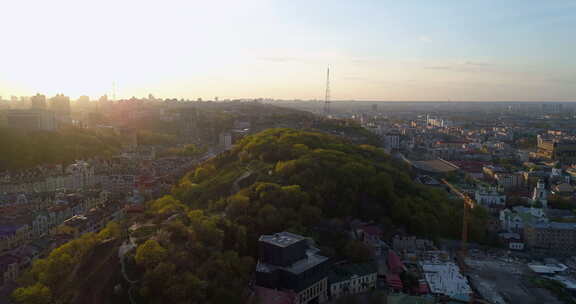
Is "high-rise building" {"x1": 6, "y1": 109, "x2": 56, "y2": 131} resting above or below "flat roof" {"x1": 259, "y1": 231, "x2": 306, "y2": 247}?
above

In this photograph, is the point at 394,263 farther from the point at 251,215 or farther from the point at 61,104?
the point at 61,104

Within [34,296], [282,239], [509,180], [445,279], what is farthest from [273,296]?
[509,180]

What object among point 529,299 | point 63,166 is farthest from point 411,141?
point 529,299

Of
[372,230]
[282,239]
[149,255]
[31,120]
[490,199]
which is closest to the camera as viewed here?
[149,255]

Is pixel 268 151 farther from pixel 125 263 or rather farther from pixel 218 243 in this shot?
pixel 125 263

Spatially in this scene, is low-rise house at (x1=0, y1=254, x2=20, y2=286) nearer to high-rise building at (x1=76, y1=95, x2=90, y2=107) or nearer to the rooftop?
the rooftop

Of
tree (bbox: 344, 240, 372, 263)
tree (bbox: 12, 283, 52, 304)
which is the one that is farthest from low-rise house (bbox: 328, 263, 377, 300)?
tree (bbox: 12, 283, 52, 304)

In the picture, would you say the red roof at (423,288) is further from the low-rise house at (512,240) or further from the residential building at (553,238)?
the residential building at (553,238)
